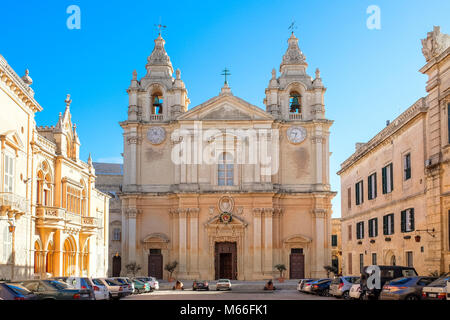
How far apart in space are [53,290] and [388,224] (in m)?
20.6

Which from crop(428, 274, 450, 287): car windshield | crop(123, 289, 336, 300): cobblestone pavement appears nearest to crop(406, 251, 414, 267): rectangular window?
crop(123, 289, 336, 300): cobblestone pavement

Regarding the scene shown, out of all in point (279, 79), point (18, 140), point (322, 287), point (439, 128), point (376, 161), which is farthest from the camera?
point (279, 79)

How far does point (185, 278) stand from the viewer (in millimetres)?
49188

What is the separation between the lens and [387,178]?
35594 millimetres

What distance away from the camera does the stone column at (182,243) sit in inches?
1949

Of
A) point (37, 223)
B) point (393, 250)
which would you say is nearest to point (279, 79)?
point (393, 250)

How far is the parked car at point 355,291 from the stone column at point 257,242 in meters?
22.9

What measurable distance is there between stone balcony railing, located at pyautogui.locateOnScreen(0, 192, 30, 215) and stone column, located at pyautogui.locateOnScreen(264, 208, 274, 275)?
75.3ft

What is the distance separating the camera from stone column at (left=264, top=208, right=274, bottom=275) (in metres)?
49.3

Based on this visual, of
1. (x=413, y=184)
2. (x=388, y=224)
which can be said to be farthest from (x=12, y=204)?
(x=388, y=224)

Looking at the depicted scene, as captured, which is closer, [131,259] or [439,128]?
[439,128]
